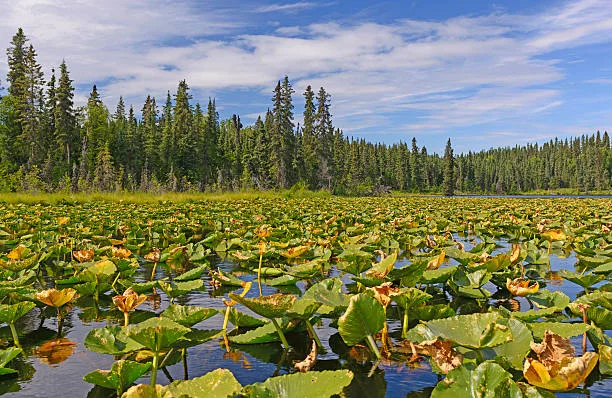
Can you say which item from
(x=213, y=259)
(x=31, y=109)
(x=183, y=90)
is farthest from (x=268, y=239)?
(x=183, y=90)

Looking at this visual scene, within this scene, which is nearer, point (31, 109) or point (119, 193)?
point (119, 193)

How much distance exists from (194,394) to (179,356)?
116 cm

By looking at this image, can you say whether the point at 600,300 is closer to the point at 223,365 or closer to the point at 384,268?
the point at 384,268

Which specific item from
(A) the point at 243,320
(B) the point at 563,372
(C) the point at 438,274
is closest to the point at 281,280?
(A) the point at 243,320

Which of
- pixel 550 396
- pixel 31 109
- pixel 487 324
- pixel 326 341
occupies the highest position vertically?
pixel 31 109

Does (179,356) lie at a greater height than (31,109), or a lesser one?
lesser

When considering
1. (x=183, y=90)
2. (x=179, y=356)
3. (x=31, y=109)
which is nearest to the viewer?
(x=179, y=356)

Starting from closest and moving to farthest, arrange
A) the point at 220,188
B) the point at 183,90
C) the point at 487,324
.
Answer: the point at 487,324 < the point at 220,188 < the point at 183,90

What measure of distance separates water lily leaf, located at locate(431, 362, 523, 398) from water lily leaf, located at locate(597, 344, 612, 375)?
924mm

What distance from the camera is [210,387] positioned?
1644 mm

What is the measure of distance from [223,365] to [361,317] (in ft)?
3.26

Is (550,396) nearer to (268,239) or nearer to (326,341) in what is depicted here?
(326,341)

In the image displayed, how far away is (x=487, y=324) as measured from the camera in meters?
2.02

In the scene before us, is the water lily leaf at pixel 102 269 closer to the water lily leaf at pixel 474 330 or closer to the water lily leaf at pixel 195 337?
the water lily leaf at pixel 195 337
